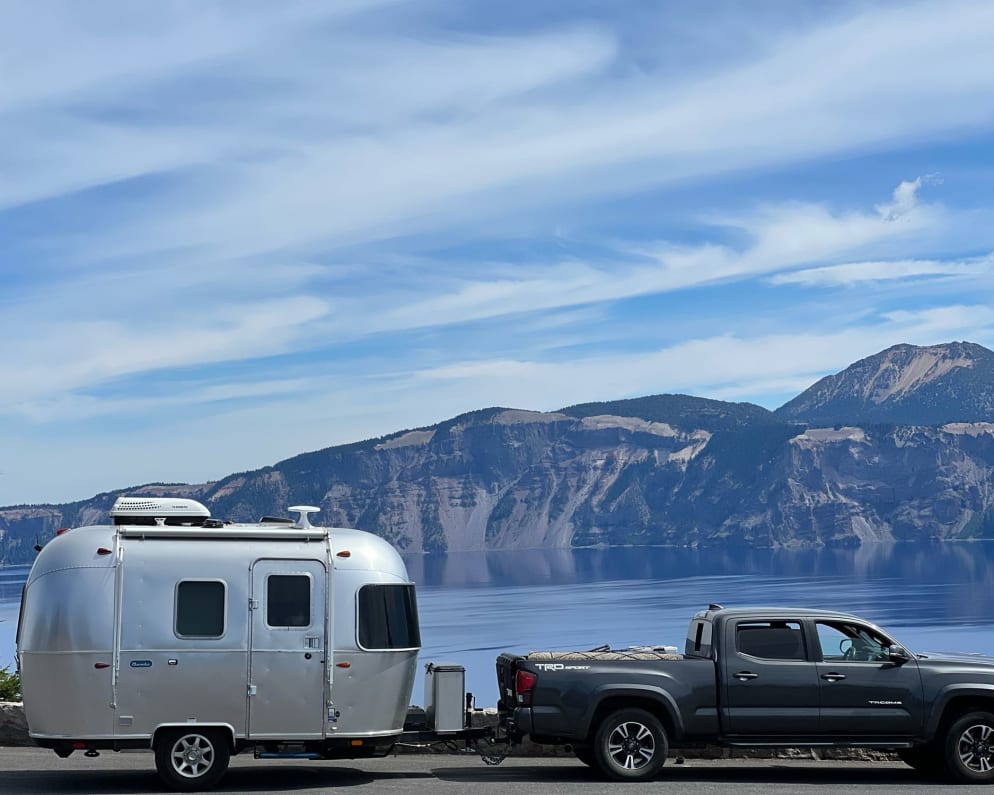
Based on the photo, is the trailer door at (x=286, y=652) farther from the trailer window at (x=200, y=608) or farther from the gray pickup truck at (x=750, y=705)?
the gray pickup truck at (x=750, y=705)

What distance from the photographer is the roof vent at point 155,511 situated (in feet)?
45.7

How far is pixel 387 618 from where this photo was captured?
14.0 metres

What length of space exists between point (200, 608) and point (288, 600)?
0.91 metres

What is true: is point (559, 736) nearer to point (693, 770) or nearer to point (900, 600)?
point (693, 770)

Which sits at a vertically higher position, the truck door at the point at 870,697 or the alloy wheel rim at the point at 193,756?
the truck door at the point at 870,697

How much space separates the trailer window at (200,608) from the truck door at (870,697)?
21.4 feet

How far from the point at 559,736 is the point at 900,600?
15529 centimetres

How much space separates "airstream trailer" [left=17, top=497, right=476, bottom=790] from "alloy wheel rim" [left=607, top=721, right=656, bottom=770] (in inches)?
95.8

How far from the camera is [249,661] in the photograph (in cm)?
1345

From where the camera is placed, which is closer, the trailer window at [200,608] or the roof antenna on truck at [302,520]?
the trailer window at [200,608]

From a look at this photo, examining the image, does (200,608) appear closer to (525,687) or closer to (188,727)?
(188,727)

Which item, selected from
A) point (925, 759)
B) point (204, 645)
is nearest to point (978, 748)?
point (925, 759)

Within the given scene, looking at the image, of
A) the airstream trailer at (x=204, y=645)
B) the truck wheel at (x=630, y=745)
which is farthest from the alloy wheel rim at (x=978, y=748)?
the airstream trailer at (x=204, y=645)

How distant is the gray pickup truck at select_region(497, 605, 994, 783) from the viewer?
14.0 metres
